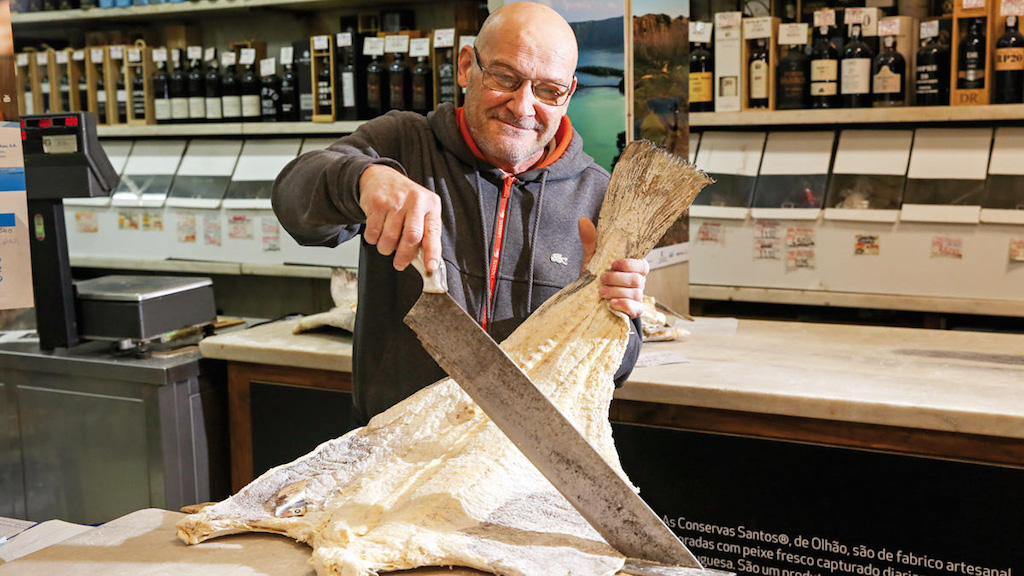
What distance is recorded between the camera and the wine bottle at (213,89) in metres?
4.56

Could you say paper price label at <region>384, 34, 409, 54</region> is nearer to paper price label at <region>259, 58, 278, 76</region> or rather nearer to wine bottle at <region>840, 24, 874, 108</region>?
paper price label at <region>259, 58, 278, 76</region>

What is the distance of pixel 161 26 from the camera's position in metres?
5.03

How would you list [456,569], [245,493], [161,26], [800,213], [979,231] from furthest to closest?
1. [161,26]
2. [800,213]
3. [979,231]
4. [245,493]
5. [456,569]

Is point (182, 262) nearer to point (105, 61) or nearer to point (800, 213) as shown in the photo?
point (105, 61)

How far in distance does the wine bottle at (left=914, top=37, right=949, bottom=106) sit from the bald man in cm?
192

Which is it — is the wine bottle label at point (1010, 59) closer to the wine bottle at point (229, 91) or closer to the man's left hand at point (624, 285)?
the man's left hand at point (624, 285)

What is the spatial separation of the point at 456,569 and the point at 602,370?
1.62 ft

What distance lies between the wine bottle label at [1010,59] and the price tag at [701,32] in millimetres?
1056

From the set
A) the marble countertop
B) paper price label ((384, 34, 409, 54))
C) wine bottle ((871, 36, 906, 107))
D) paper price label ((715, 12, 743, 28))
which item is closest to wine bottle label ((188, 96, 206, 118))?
paper price label ((384, 34, 409, 54))

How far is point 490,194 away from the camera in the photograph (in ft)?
6.56

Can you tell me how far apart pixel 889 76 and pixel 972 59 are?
0.92 feet

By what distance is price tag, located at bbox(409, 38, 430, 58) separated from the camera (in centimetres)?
404

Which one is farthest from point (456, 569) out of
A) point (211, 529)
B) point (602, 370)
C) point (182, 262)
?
point (182, 262)

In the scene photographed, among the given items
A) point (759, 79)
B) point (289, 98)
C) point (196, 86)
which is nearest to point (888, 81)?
point (759, 79)
